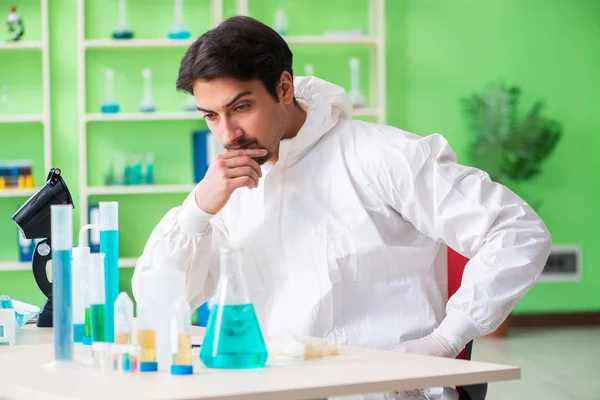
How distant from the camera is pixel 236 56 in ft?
6.16

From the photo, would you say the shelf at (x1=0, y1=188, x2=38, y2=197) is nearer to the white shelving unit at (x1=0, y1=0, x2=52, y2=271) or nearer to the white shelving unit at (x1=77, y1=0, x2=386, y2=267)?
the white shelving unit at (x1=0, y1=0, x2=52, y2=271)

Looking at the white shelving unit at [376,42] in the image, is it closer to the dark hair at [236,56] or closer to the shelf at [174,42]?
the shelf at [174,42]

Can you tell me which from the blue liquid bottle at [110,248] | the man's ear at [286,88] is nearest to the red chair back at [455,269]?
the man's ear at [286,88]

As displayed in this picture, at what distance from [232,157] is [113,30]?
12.2 ft

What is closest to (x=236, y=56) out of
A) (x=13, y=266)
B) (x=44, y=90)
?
(x=44, y=90)

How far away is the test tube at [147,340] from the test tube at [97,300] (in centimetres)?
20

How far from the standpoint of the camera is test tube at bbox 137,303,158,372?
1.31 m

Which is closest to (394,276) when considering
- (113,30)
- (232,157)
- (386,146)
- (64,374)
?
(386,146)

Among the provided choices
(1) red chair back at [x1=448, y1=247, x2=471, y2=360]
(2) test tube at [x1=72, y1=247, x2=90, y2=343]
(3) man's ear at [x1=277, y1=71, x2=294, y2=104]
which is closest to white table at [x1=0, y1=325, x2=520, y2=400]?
(2) test tube at [x1=72, y1=247, x2=90, y2=343]

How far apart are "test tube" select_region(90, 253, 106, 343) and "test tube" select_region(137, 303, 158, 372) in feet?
0.65

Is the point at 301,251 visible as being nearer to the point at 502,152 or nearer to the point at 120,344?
the point at 120,344

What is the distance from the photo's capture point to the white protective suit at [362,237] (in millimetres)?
1784

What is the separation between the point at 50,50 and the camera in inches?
214

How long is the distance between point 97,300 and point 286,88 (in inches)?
28.8
